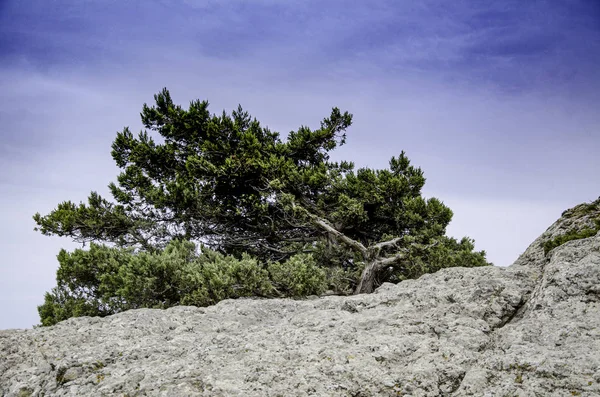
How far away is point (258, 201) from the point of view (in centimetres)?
1561

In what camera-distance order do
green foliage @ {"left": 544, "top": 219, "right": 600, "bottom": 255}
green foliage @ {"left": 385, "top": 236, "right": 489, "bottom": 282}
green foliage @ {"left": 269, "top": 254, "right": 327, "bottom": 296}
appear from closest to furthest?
green foliage @ {"left": 544, "top": 219, "right": 600, "bottom": 255} < green foliage @ {"left": 269, "top": 254, "right": 327, "bottom": 296} < green foliage @ {"left": 385, "top": 236, "right": 489, "bottom": 282}

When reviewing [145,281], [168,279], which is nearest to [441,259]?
[168,279]

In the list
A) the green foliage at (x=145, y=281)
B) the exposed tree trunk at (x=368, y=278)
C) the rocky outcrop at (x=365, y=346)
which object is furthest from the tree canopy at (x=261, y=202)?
the rocky outcrop at (x=365, y=346)

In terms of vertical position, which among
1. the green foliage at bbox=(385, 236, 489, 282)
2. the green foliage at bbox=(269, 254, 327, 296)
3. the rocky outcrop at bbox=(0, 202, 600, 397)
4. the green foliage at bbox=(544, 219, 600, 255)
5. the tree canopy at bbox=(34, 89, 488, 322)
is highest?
the tree canopy at bbox=(34, 89, 488, 322)

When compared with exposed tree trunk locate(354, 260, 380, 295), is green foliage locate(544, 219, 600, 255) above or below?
below

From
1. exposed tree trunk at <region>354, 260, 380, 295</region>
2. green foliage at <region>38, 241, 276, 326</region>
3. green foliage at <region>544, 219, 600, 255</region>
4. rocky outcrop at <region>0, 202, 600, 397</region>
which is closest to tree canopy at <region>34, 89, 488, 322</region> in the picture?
exposed tree trunk at <region>354, 260, 380, 295</region>

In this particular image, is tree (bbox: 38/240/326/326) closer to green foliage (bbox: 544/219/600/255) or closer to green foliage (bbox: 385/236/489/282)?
green foliage (bbox: 385/236/489/282)

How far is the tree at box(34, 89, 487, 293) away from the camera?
14844mm

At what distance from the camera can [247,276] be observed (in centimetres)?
1118

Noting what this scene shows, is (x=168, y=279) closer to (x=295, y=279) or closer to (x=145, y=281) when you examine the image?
(x=145, y=281)

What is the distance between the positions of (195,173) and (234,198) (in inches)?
73.1

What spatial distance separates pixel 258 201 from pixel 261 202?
0.39ft

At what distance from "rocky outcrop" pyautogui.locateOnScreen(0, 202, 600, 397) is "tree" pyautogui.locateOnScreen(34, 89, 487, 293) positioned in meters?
9.40

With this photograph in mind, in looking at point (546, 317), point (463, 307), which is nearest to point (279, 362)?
point (463, 307)
